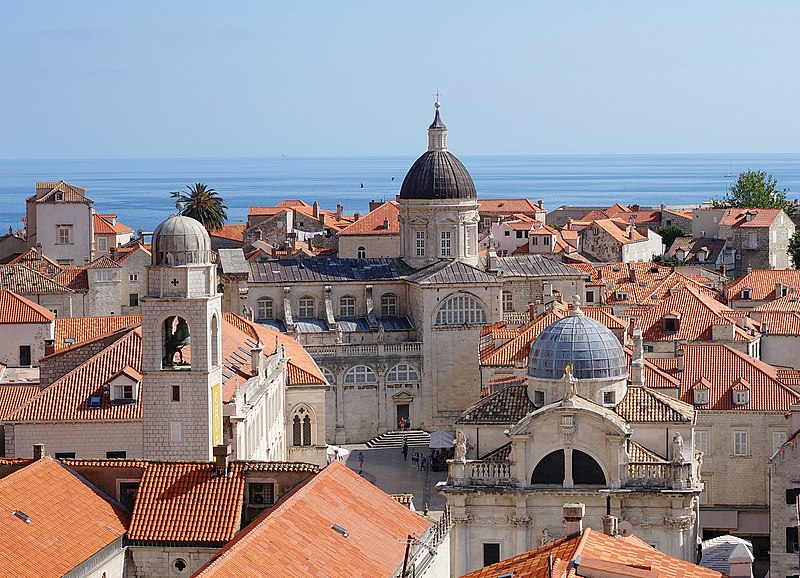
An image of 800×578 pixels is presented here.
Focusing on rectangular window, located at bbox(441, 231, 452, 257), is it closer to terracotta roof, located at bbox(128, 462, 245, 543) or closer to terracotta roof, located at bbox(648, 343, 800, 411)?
terracotta roof, located at bbox(648, 343, 800, 411)

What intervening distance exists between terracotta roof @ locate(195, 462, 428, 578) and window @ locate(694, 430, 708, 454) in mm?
20003

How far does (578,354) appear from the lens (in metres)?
46.8

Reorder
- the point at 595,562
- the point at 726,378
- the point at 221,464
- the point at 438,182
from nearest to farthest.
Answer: the point at 595,562 → the point at 221,464 → the point at 726,378 → the point at 438,182

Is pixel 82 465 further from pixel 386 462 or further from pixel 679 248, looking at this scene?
pixel 679 248

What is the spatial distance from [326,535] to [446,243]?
46990 mm

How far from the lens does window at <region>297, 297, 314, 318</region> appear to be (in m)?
76.4

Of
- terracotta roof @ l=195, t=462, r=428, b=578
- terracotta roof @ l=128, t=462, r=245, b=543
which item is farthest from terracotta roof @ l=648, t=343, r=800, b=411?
terracotta roof @ l=128, t=462, r=245, b=543

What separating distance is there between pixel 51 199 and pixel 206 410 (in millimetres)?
55430

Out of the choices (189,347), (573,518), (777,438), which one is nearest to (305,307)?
(777,438)

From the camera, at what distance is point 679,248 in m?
129

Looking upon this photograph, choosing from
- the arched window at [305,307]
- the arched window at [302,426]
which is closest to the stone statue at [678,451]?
the arched window at [302,426]

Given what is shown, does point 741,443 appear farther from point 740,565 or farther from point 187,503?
point 187,503

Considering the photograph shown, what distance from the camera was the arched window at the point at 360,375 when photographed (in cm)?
7275

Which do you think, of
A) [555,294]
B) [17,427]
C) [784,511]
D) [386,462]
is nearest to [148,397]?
[17,427]
